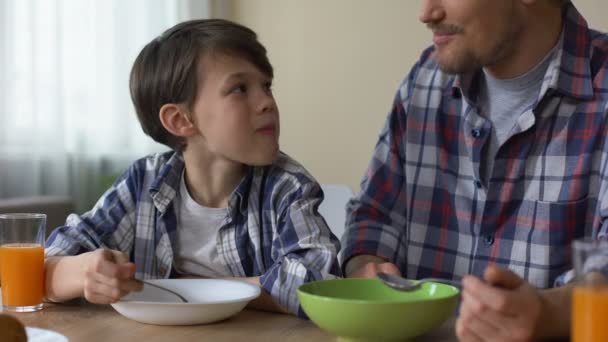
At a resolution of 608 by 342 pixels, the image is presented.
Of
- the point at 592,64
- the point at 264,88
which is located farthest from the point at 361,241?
the point at 592,64

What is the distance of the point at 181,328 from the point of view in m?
1.22

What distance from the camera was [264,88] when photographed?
5.46 ft

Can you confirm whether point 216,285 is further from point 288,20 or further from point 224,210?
point 288,20

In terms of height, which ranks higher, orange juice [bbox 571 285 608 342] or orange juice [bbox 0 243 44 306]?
orange juice [bbox 571 285 608 342]

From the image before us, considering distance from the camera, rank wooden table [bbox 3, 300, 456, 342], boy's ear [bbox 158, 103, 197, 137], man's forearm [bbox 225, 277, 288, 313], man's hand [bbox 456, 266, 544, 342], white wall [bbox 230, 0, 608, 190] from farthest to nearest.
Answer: white wall [bbox 230, 0, 608, 190] < boy's ear [bbox 158, 103, 197, 137] < man's forearm [bbox 225, 277, 288, 313] < wooden table [bbox 3, 300, 456, 342] < man's hand [bbox 456, 266, 544, 342]

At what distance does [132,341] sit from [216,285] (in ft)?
0.85

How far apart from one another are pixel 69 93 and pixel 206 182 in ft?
6.59

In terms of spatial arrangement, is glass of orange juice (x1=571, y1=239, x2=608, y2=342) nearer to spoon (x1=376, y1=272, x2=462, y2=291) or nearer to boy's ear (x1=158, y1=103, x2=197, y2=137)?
spoon (x1=376, y1=272, x2=462, y2=291)

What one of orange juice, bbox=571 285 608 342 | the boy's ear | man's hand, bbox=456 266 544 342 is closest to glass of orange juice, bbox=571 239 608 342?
orange juice, bbox=571 285 608 342

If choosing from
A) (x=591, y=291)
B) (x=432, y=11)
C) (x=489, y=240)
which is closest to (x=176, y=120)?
(x=432, y=11)

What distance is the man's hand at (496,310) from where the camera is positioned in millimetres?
941

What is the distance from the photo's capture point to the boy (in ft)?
5.13

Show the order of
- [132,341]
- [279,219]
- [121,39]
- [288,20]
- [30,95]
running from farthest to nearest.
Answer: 1. [288,20]
2. [121,39]
3. [30,95]
4. [279,219]
5. [132,341]

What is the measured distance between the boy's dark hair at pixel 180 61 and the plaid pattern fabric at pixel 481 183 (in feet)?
1.06
